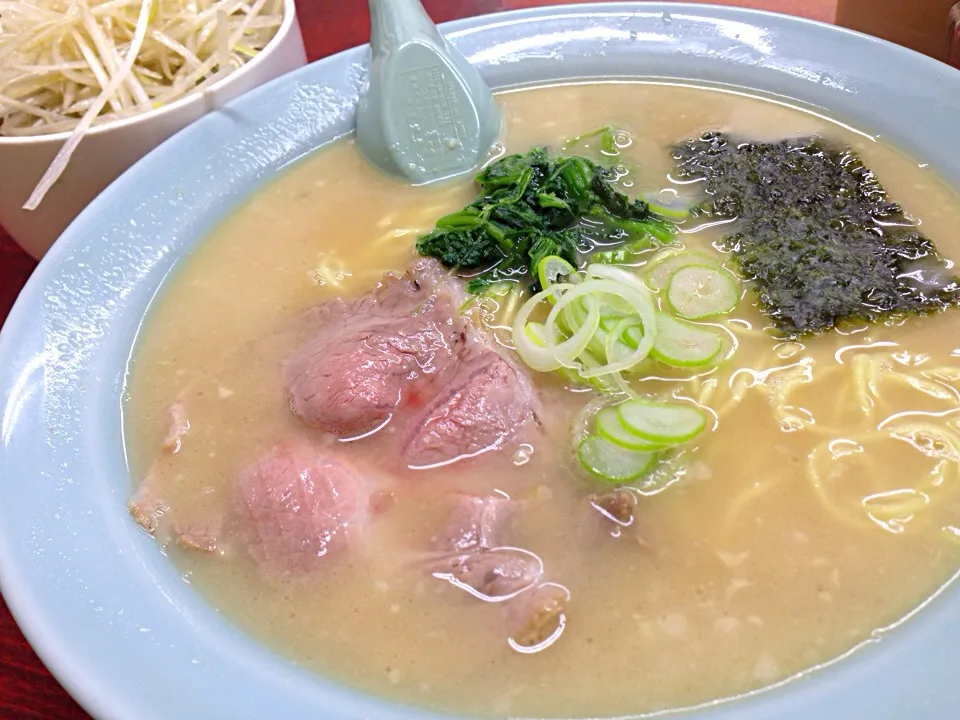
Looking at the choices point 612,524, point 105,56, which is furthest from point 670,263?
point 105,56

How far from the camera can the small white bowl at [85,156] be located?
2254 mm

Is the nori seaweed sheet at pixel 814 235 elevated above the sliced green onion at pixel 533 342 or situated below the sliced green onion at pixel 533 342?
above

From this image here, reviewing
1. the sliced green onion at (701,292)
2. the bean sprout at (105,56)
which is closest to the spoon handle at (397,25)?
the bean sprout at (105,56)

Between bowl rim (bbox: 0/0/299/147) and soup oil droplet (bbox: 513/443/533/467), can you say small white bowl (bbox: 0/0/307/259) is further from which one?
soup oil droplet (bbox: 513/443/533/467)

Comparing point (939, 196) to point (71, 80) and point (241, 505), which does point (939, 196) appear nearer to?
point (241, 505)

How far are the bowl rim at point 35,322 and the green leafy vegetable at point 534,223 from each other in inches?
28.6

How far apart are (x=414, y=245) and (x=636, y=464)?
1.02 metres

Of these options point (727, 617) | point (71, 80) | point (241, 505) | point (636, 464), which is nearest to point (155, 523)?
point (241, 505)

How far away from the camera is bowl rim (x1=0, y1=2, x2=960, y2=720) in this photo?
4.36 feet

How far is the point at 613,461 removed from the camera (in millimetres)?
1735

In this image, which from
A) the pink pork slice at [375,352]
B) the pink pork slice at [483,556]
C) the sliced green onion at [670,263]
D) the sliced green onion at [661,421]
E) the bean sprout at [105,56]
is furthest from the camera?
the bean sprout at [105,56]

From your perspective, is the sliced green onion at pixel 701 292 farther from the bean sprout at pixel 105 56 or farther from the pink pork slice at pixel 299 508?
the bean sprout at pixel 105 56

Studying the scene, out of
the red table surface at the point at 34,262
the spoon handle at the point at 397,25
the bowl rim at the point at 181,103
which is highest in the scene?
the spoon handle at the point at 397,25

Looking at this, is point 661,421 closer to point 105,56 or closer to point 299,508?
point 299,508
